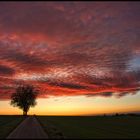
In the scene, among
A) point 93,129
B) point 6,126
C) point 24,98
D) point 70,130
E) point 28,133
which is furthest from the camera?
point 24,98

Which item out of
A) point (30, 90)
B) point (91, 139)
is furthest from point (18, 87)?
point (91, 139)

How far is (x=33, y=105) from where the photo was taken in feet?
472

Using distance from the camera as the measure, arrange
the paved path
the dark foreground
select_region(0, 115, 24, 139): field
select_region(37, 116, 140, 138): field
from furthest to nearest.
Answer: select_region(0, 115, 24, 139): field, select_region(37, 116, 140, 138): field, the dark foreground, the paved path

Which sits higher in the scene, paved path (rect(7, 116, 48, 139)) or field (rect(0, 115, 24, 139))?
field (rect(0, 115, 24, 139))

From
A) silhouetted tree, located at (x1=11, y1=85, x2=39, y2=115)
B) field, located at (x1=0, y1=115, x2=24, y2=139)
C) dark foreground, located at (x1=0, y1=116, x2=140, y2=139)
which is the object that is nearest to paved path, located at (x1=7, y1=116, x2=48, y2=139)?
dark foreground, located at (x1=0, y1=116, x2=140, y2=139)

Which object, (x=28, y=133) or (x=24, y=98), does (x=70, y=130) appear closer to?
(x=28, y=133)

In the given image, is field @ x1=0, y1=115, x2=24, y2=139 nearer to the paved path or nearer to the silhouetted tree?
the paved path

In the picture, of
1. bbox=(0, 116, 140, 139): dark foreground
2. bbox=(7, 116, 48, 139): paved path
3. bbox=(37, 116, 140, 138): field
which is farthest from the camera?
bbox=(37, 116, 140, 138): field

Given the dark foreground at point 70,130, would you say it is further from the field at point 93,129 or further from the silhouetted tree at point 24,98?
the silhouetted tree at point 24,98

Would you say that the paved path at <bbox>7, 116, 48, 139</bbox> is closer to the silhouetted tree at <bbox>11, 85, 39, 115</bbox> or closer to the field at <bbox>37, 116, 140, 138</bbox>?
the field at <bbox>37, 116, 140, 138</bbox>

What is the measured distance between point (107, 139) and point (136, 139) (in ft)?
10.00

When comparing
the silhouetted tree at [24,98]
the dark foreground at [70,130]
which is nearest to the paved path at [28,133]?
the dark foreground at [70,130]

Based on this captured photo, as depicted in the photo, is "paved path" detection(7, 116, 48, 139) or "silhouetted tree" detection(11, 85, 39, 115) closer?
"paved path" detection(7, 116, 48, 139)

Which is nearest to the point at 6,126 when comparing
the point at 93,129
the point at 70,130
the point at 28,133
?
the point at 70,130
